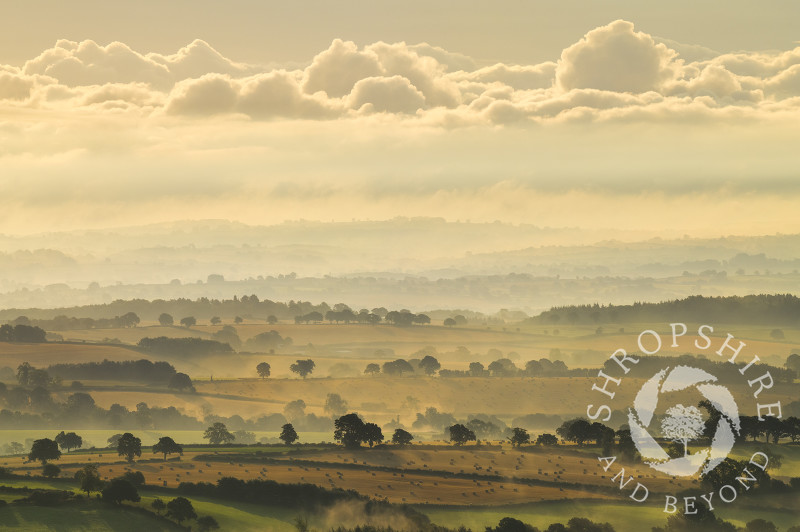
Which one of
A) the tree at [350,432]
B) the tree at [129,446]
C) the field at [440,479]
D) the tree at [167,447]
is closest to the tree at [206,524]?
the field at [440,479]

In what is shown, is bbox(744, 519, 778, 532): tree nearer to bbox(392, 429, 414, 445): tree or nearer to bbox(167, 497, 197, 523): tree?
bbox(167, 497, 197, 523): tree

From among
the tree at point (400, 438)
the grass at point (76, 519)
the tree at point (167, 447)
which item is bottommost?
the grass at point (76, 519)

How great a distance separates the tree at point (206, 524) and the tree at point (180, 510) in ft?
4.82

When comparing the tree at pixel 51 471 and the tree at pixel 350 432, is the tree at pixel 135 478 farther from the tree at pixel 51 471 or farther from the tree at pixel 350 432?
the tree at pixel 350 432

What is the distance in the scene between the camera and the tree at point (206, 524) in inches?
4966

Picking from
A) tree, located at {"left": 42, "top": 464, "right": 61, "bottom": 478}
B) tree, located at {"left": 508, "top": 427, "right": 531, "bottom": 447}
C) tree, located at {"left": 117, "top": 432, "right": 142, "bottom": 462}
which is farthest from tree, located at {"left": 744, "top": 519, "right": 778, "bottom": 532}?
tree, located at {"left": 42, "top": 464, "right": 61, "bottom": 478}

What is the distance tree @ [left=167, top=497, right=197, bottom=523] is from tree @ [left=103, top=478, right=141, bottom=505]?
576cm

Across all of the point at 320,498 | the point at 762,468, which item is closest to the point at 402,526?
the point at 320,498

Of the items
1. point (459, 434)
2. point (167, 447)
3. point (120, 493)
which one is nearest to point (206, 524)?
point (120, 493)

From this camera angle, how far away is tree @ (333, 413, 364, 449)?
18750cm

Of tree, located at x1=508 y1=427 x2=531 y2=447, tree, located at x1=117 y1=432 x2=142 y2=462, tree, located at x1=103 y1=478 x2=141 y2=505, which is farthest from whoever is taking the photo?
tree, located at x1=508 y1=427 x2=531 y2=447

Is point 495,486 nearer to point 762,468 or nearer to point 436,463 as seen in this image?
point 436,463

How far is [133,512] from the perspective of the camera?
417 feet

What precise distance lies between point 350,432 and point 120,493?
64.8m
